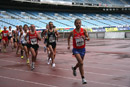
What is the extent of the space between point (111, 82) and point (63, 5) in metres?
52.1

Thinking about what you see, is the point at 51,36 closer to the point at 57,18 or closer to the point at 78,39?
the point at 78,39

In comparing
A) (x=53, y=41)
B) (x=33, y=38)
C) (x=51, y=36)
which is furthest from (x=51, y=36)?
(x=33, y=38)

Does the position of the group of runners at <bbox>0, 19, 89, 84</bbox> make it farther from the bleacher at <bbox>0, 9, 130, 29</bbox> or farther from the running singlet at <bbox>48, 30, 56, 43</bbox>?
the bleacher at <bbox>0, 9, 130, 29</bbox>

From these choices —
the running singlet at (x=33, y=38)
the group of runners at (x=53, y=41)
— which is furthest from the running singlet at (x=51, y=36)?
the running singlet at (x=33, y=38)

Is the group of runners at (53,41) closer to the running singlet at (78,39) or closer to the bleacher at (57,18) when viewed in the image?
the running singlet at (78,39)

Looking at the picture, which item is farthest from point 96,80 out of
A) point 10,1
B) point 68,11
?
point 68,11

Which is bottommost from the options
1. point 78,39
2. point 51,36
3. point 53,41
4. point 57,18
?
point 57,18

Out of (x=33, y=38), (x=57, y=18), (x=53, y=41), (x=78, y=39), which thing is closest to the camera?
(x=78, y=39)

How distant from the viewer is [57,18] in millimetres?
53031

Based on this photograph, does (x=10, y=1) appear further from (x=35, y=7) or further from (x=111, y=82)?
(x=111, y=82)

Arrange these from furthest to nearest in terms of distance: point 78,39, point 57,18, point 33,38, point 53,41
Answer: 1. point 57,18
2. point 53,41
3. point 33,38
4. point 78,39

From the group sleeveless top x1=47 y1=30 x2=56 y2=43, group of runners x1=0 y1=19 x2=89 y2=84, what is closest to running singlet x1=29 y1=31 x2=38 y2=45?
group of runners x1=0 y1=19 x2=89 y2=84

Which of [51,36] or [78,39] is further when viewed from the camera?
[51,36]

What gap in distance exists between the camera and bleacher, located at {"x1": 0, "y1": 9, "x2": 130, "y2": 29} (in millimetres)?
42737
